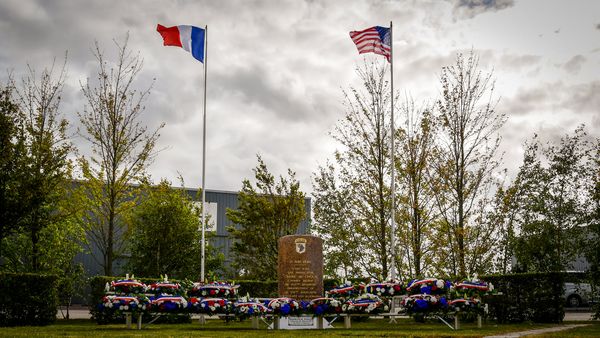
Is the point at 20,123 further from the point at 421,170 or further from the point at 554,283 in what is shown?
the point at 554,283

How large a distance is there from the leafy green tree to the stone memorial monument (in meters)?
10.8

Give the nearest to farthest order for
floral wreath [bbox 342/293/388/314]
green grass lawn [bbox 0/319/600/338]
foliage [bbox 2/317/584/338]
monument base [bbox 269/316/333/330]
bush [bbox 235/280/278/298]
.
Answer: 1. green grass lawn [bbox 0/319/600/338]
2. foliage [bbox 2/317/584/338]
3. floral wreath [bbox 342/293/388/314]
4. monument base [bbox 269/316/333/330]
5. bush [bbox 235/280/278/298]

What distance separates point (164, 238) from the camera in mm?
27797

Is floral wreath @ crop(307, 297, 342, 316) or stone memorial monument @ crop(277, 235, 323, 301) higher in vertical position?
stone memorial monument @ crop(277, 235, 323, 301)

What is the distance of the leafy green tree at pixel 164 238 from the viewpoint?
2773cm

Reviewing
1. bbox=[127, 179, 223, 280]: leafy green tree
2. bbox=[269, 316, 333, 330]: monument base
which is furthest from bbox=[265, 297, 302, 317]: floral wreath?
bbox=[127, 179, 223, 280]: leafy green tree

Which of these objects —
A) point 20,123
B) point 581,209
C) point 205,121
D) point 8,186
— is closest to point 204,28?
point 205,121

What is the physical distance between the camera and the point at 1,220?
60.6 ft

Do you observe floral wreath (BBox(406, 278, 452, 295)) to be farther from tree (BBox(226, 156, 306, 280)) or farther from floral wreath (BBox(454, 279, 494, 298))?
tree (BBox(226, 156, 306, 280))

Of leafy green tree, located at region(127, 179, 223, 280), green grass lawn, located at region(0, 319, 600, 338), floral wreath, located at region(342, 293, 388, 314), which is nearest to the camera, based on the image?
green grass lawn, located at region(0, 319, 600, 338)

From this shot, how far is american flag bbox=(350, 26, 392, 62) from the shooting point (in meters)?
21.9

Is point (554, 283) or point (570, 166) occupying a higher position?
point (570, 166)

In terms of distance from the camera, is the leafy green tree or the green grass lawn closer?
the green grass lawn

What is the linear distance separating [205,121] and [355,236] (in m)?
7.31
